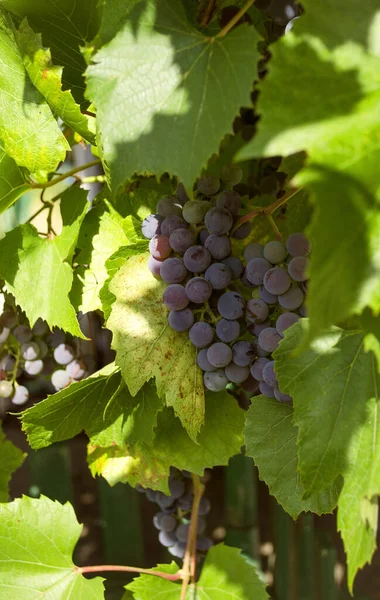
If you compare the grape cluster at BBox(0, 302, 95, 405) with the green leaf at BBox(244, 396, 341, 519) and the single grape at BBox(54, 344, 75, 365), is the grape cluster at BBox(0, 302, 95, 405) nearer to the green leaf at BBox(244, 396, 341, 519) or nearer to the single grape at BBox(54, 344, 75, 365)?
the single grape at BBox(54, 344, 75, 365)

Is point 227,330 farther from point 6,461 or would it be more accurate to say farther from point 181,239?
point 6,461

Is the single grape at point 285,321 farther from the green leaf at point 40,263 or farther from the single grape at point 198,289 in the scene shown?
the green leaf at point 40,263

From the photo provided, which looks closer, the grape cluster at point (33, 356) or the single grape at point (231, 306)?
the single grape at point (231, 306)

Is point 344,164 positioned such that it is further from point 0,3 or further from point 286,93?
point 0,3

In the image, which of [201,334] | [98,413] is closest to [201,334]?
[201,334]

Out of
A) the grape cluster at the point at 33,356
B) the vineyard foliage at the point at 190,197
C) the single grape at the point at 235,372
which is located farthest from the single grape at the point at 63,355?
the single grape at the point at 235,372

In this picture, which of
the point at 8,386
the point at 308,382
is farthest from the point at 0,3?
the point at 8,386

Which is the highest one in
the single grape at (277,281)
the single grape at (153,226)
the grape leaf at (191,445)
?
the single grape at (153,226)
